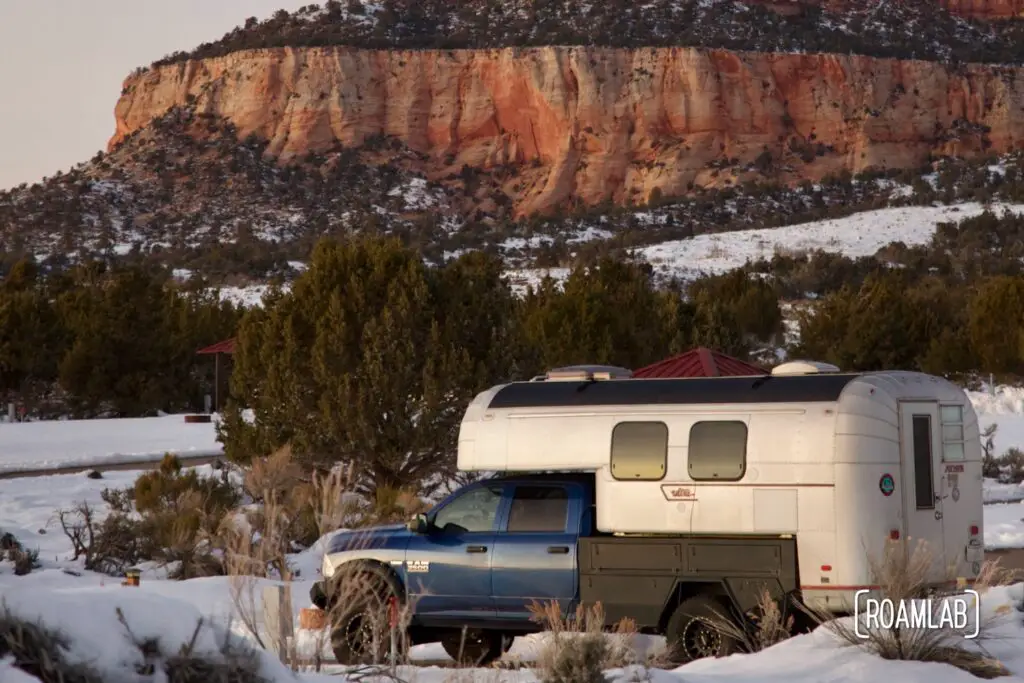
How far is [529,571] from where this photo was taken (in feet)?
39.7

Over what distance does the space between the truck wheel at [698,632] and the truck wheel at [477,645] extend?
1.57 m

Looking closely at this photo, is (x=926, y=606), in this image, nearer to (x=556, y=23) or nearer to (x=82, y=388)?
(x=82, y=388)

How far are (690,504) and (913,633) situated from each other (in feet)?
7.28

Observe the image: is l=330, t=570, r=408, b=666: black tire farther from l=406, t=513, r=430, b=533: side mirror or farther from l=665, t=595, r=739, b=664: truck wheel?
l=665, t=595, r=739, b=664: truck wheel

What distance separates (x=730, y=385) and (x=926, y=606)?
2515 mm

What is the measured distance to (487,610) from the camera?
1219cm

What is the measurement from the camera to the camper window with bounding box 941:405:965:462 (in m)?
12.2

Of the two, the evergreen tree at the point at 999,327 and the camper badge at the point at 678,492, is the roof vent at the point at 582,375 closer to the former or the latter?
the camper badge at the point at 678,492

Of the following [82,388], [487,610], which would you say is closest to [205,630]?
[487,610]

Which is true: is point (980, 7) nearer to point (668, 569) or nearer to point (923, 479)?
point (923, 479)

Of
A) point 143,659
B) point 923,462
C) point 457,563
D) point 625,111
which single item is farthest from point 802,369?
point 625,111

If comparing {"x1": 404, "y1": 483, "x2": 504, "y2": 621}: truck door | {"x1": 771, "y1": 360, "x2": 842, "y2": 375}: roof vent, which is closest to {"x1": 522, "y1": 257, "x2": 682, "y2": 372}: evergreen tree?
{"x1": 771, "y1": 360, "x2": 842, "y2": 375}: roof vent

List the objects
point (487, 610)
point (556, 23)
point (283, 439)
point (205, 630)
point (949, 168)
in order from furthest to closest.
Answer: point (556, 23)
point (949, 168)
point (283, 439)
point (487, 610)
point (205, 630)

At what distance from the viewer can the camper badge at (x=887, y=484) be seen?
11508mm
